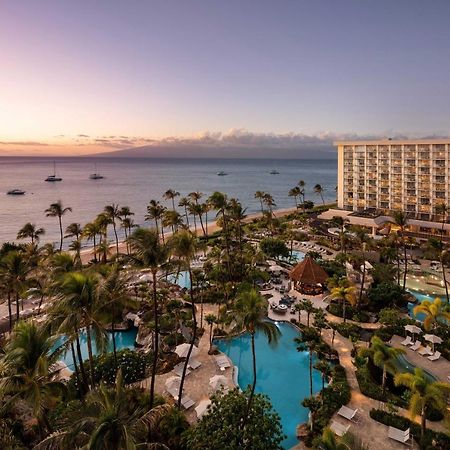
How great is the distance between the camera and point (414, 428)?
1880cm

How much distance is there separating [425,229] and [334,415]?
182 feet

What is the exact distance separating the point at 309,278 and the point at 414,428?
21067 millimetres

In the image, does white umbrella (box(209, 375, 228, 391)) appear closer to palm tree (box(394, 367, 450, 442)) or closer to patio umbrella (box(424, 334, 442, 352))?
palm tree (box(394, 367, 450, 442))

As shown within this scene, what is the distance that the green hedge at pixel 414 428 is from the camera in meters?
17.4

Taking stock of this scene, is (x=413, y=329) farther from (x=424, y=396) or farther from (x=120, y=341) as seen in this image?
(x=120, y=341)

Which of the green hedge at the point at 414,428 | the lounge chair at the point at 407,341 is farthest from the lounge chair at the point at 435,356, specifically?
the green hedge at the point at 414,428

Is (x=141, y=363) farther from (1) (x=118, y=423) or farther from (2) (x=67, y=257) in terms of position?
(1) (x=118, y=423)

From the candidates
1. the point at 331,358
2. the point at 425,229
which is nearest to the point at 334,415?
the point at 331,358

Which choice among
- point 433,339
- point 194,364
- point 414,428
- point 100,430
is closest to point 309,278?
point 433,339

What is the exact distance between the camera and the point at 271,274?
149 ft

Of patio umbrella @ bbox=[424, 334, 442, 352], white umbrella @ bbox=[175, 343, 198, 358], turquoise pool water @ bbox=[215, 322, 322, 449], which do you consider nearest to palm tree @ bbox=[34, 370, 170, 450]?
turquoise pool water @ bbox=[215, 322, 322, 449]

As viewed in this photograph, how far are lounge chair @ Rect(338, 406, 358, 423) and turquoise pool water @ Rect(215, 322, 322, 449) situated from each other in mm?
2384

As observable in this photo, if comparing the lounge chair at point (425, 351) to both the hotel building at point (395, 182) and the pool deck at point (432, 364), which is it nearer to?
the pool deck at point (432, 364)

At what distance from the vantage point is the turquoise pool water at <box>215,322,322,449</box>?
71.3 ft
